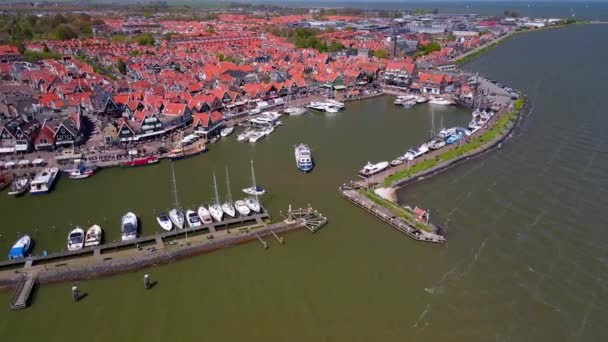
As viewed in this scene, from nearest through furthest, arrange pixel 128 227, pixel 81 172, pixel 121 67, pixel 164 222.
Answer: pixel 128 227, pixel 164 222, pixel 81 172, pixel 121 67

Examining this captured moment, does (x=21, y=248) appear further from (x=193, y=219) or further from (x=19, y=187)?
(x=19, y=187)

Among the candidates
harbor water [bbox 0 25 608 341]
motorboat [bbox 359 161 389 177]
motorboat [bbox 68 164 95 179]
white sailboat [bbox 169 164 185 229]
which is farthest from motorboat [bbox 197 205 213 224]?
motorboat [bbox 359 161 389 177]

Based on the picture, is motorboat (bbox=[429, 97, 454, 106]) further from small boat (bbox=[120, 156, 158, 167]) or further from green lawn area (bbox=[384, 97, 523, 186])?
small boat (bbox=[120, 156, 158, 167])

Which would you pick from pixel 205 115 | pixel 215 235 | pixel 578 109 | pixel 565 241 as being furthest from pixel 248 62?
pixel 565 241

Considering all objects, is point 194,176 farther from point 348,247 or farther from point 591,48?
point 591,48

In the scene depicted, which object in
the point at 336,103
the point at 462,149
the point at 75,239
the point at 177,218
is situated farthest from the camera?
the point at 336,103

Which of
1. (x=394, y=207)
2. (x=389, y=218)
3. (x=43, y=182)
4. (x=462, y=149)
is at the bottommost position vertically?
(x=389, y=218)

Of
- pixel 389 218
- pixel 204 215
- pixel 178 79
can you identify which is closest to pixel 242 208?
pixel 204 215
